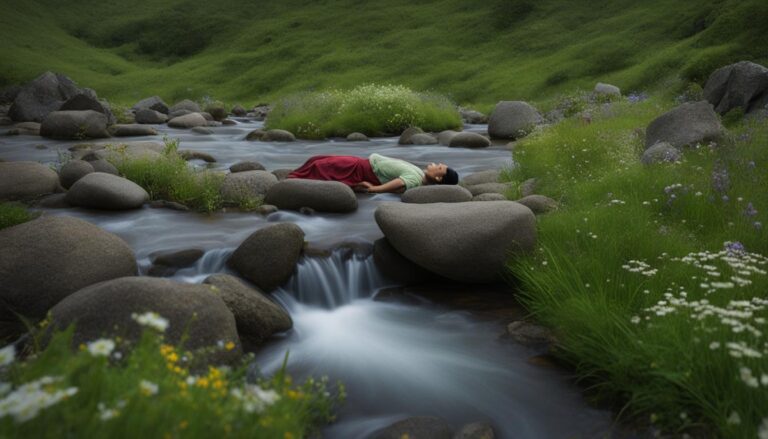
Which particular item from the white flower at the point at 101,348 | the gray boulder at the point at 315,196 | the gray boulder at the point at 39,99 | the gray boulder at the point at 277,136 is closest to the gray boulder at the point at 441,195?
the gray boulder at the point at 315,196

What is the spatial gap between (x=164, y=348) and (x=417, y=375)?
3.04 m

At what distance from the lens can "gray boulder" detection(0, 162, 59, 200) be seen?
432 inches

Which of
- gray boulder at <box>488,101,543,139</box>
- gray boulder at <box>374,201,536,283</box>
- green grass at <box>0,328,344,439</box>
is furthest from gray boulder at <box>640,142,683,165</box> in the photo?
gray boulder at <box>488,101,543,139</box>

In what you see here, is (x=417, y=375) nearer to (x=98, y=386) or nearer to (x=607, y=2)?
(x=98, y=386)

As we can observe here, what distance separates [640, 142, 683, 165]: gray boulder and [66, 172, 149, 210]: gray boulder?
9.07m

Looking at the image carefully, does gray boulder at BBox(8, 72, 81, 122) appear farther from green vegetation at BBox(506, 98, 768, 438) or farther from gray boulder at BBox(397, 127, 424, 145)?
green vegetation at BBox(506, 98, 768, 438)

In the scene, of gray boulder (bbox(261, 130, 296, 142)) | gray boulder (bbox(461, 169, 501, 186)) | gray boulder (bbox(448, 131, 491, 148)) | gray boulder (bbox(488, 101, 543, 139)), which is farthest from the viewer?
gray boulder (bbox(261, 130, 296, 142))

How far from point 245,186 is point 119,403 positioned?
8.95 m

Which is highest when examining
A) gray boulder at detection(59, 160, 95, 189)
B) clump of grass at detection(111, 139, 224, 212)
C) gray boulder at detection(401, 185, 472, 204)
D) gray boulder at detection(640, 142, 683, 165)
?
gray boulder at detection(59, 160, 95, 189)

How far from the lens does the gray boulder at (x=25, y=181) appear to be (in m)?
11.0

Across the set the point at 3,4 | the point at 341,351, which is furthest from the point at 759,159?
the point at 3,4

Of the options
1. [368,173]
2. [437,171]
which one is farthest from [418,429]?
[368,173]

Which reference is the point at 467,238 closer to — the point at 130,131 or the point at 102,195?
the point at 102,195

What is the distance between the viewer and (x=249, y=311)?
20.9ft
